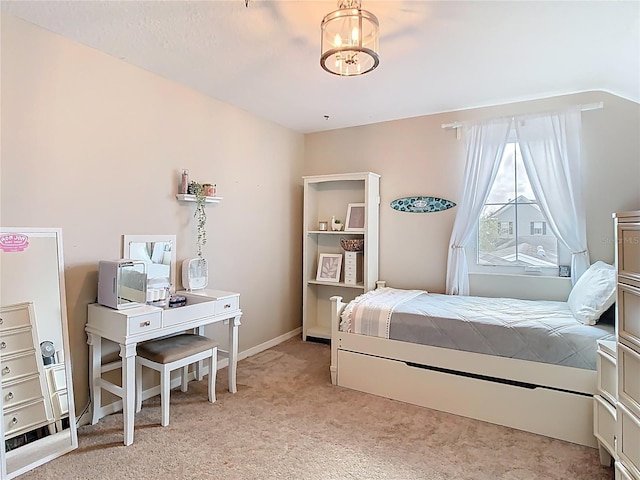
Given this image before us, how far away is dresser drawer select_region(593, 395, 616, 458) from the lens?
184 cm

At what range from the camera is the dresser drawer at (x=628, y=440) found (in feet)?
4.91

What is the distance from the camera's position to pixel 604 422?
1.93 meters

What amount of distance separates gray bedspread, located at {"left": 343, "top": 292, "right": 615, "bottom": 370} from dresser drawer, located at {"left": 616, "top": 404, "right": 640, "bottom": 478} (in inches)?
23.1

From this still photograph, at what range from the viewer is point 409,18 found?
202 centimetres

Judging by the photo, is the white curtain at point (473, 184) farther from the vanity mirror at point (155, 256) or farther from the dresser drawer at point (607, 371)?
the vanity mirror at point (155, 256)

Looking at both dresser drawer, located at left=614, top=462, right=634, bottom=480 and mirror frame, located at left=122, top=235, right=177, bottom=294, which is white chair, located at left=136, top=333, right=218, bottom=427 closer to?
mirror frame, located at left=122, top=235, right=177, bottom=294

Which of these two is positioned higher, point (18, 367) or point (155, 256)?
point (155, 256)

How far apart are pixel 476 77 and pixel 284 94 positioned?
1.55m

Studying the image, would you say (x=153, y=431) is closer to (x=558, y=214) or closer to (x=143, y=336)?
(x=143, y=336)

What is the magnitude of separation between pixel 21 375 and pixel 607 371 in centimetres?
317

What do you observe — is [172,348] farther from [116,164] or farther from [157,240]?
[116,164]

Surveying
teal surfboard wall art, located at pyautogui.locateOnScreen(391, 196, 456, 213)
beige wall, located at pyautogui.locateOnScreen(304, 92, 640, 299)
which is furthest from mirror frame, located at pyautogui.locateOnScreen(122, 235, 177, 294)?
teal surfboard wall art, located at pyautogui.locateOnScreen(391, 196, 456, 213)

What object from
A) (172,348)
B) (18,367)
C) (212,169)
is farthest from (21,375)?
(212,169)

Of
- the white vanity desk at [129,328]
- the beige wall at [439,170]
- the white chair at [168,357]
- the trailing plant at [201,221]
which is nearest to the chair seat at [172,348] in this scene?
the white chair at [168,357]
